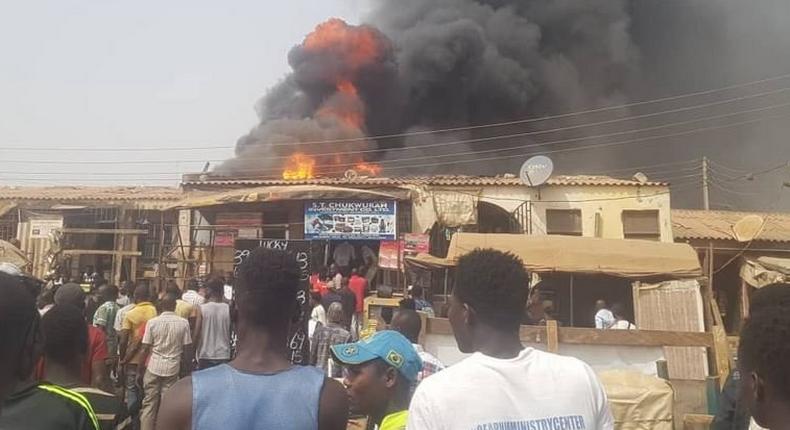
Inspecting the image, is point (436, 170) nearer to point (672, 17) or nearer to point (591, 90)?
point (591, 90)

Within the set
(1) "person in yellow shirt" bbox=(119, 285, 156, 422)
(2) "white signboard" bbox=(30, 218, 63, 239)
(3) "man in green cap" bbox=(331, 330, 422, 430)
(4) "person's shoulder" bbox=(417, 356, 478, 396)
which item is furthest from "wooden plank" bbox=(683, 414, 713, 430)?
(2) "white signboard" bbox=(30, 218, 63, 239)

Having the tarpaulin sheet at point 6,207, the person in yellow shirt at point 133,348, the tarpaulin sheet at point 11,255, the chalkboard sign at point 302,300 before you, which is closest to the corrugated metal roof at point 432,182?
the tarpaulin sheet at point 6,207

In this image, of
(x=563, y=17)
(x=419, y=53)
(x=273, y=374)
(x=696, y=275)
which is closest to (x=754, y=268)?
(x=696, y=275)

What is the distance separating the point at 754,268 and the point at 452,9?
21160 millimetres

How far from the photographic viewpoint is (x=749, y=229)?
735 inches

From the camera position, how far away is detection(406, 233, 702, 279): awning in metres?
12.1

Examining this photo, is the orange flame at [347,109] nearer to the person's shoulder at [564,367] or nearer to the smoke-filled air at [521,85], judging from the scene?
the smoke-filled air at [521,85]

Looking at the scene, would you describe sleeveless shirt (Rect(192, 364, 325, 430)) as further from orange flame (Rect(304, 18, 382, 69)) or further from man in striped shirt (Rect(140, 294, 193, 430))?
orange flame (Rect(304, 18, 382, 69))

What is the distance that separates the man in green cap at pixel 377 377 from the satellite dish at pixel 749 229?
60.5 ft

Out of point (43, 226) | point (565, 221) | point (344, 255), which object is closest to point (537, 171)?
point (565, 221)

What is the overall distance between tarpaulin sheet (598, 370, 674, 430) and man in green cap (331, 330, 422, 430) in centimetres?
A: 347

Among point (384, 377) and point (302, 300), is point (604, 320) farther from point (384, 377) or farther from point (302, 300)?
point (384, 377)

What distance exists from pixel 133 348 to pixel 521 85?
1083 inches

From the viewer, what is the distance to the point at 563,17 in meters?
34.9
